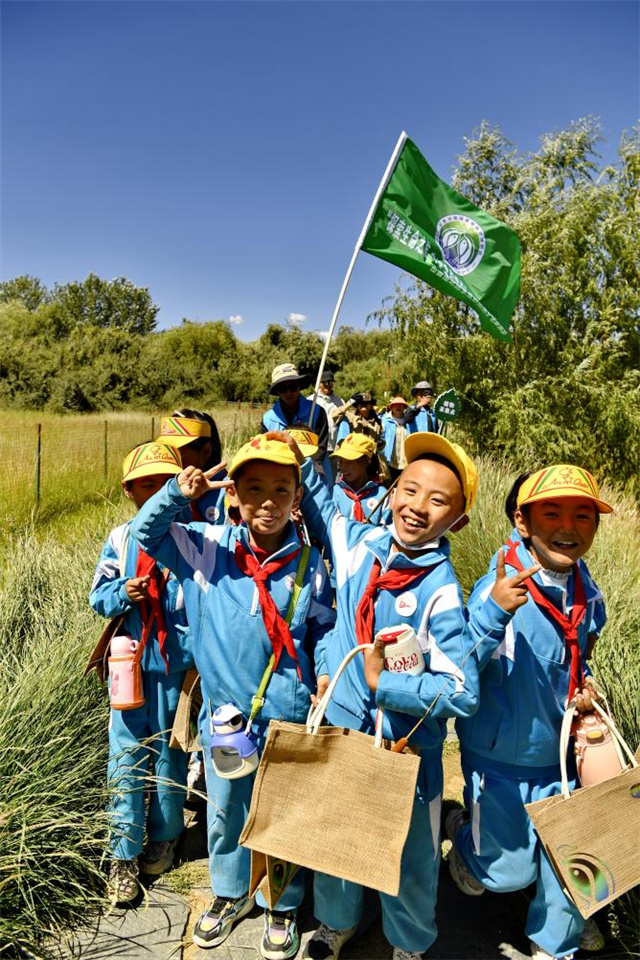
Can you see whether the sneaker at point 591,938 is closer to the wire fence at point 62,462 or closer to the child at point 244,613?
the child at point 244,613

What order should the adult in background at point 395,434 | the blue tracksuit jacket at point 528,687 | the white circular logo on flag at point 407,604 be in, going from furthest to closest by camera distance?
the adult in background at point 395,434, the blue tracksuit jacket at point 528,687, the white circular logo on flag at point 407,604

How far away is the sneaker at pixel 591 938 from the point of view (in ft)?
7.54

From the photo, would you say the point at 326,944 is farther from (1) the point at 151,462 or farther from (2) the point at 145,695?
(1) the point at 151,462

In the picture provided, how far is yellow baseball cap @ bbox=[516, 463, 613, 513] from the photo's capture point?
214 cm

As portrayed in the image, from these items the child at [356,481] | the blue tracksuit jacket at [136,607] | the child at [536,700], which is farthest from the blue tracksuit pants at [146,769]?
the child at [356,481]

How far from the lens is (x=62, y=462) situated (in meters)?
10.6

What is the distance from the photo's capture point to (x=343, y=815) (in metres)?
1.70

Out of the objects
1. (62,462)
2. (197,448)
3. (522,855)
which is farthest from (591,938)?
(62,462)

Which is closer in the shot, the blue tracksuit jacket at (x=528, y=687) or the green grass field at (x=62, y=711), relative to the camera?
the blue tracksuit jacket at (x=528, y=687)

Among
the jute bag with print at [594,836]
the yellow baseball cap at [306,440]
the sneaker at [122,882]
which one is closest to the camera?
the jute bag with print at [594,836]

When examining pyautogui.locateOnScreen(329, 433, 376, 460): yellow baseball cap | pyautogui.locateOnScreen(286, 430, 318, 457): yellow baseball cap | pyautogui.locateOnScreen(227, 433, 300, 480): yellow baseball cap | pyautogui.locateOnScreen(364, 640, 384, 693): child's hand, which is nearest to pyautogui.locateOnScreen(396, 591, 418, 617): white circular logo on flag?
pyautogui.locateOnScreen(364, 640, 384, 693): child's hand

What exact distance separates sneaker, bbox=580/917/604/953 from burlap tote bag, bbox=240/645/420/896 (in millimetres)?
1226

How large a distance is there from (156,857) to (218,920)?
476 millimetres

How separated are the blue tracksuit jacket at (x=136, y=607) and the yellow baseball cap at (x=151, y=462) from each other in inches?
9.1
